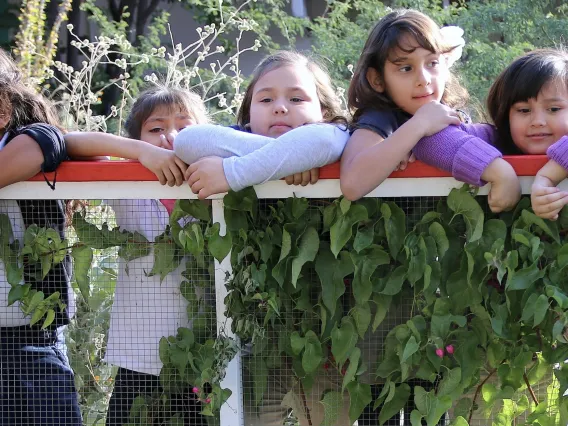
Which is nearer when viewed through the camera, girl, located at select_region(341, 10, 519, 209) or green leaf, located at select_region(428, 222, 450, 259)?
green leaf, located at select_region(428, 222, 450, 259)

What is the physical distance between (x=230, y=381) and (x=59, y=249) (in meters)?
0.60

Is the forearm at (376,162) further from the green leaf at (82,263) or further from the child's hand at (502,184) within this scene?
the green leaf at (82,263)

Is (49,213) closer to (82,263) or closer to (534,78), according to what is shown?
(82,263)

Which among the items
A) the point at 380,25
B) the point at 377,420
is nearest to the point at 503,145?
the point at 380,25

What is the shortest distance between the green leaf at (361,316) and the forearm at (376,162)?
11.7 inches

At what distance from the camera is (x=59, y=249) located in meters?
2.47

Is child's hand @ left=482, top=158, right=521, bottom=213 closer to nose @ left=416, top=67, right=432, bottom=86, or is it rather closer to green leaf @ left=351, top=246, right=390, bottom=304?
green leaf @ left=351, top=246, right=390, bottom=304

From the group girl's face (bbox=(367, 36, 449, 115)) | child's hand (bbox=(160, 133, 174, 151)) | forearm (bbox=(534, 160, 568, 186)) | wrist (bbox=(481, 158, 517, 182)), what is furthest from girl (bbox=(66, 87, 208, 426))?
forearm (bbox=(534, 160, 568, 186))

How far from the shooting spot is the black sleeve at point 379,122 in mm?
2393

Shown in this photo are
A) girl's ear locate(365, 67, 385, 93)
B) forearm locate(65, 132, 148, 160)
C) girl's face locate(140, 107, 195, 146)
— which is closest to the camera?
forearm locate(65, 132, 148, 160)

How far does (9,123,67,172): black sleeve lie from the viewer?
2.38 meters

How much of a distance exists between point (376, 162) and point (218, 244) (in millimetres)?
468

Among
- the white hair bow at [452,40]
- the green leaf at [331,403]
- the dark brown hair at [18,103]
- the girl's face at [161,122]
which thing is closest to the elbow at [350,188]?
the green leaf at [331,403]

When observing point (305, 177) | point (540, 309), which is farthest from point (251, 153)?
point (540, 309)
